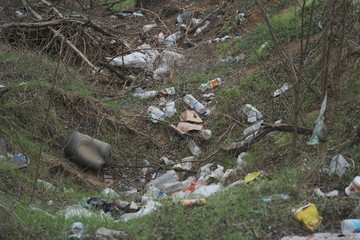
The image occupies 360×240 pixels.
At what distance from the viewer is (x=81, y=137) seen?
574 centimetres

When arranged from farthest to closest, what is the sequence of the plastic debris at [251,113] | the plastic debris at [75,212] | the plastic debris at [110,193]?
the plastic debris at [251,113], the plastic debris at [110,193], the plastic debris at [75,212]

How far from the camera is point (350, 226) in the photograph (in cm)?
332

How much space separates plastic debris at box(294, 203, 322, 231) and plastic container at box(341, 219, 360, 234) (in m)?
0.14

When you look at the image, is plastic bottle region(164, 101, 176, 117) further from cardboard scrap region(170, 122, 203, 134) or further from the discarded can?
the discarded can

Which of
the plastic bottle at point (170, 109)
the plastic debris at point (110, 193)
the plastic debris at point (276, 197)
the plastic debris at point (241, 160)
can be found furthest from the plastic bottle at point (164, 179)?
the plastic debris at point (276, 197)

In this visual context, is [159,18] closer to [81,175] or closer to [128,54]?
[128,54]

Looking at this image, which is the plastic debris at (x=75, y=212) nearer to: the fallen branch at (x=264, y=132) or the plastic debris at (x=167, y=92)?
the fallen branch at (x=264, y=132)

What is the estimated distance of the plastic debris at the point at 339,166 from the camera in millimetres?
3834

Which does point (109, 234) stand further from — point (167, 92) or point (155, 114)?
point (167, 92)

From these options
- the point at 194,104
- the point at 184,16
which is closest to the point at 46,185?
the point at 194,104

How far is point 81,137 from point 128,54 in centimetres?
302

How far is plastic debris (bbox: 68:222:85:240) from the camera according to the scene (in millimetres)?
3426

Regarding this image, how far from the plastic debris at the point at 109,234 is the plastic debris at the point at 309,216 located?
1.02 metres

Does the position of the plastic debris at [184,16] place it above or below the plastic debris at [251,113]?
below
